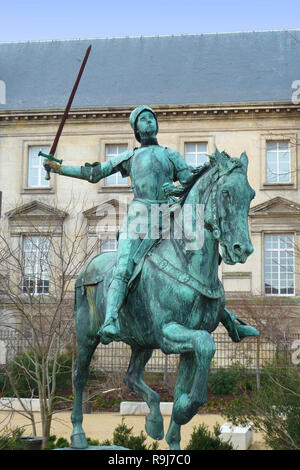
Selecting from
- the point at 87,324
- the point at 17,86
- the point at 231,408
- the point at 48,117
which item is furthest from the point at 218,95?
the point at 87,324

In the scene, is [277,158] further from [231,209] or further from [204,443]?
[231,209]

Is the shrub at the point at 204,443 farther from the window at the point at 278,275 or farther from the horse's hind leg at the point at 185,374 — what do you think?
the window at the point at 278,275

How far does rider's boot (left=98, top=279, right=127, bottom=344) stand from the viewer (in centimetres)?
531

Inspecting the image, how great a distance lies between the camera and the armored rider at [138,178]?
5496mm

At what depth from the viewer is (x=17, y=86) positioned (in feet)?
110

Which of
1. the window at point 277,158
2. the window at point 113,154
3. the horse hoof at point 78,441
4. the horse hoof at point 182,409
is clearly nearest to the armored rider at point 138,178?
the horse hoof at point 182,409

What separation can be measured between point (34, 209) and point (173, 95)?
864 centimetres

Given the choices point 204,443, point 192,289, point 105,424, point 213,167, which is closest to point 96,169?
point 213,167

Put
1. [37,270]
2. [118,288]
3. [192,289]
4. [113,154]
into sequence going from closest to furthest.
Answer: [192,289], [118,288], [37,270], [113,154]

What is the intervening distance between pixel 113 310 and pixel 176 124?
26.2 m

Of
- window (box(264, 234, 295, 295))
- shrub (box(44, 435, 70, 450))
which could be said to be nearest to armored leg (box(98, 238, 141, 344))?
shrub (box(44, 435, 70, 450))

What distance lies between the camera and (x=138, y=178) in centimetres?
598

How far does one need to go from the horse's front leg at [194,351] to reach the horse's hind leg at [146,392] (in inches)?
25.5

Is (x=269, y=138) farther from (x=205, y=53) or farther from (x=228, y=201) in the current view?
(x=228, y=201)
